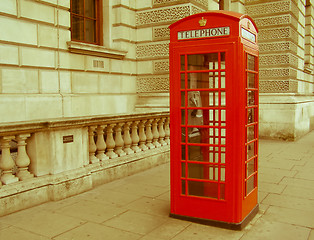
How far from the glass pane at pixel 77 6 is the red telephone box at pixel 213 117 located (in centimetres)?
536

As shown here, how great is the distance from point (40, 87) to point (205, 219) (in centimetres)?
486

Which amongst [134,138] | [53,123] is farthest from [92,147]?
[134,138]

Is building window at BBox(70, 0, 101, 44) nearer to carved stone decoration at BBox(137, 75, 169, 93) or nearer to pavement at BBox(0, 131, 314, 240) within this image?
carved stone decoration at BBox(137, 75, 169, 93)

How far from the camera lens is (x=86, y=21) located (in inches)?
347

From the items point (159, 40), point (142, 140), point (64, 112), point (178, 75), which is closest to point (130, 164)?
point (142, 140)

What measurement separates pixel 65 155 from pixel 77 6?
Answer: 4.95m

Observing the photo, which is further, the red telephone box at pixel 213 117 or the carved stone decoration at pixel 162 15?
the carved stone decoration at pixel 162 15

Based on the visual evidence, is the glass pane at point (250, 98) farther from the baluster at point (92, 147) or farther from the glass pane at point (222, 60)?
the baluster at point (92, 147)

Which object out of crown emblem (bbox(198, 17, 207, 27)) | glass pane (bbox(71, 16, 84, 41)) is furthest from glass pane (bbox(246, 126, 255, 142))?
glass pane (bbox(71, 16, 84, 41))

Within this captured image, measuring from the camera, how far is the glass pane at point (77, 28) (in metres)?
8.35

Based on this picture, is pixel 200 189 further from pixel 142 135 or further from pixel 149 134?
pixel 149 134

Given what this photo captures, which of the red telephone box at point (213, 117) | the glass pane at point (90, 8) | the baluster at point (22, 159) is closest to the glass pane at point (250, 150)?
the red telephone box at point (213, 117)

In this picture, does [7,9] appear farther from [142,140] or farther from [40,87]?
[142,140]

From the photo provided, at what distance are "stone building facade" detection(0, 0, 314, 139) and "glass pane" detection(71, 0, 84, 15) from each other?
29.6 inches
